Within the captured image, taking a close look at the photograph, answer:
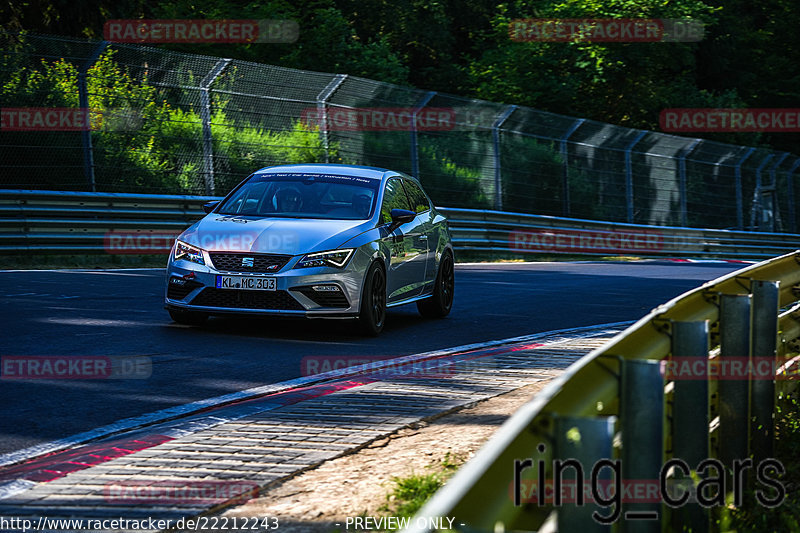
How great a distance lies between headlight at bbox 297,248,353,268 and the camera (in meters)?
9.94

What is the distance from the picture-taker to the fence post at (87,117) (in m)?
18.0

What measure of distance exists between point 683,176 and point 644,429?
1195 inches

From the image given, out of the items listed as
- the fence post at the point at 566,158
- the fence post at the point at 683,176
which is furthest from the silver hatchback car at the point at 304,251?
the fence post at the point at 683,176

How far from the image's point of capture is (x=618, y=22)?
131 feet

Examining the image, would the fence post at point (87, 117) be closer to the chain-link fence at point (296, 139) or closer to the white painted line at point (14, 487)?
the chain-link fence at point (296, 139)

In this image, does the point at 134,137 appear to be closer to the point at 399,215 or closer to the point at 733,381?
the point at 399,215

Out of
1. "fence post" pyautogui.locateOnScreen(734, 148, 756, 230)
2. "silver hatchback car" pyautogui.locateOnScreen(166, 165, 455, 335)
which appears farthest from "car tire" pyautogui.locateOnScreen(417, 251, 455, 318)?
"fence post" pyautogui.locateOnScreen(734, 148, 756, 230)

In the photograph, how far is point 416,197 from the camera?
12.7m

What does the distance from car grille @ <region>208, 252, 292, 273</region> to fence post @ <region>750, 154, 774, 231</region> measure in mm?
28153

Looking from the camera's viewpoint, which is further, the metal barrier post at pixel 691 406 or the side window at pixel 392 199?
the side window at pixel 392 199

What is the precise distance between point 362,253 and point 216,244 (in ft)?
4.21

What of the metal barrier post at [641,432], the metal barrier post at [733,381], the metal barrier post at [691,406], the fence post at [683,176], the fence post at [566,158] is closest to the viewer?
the metal barrier post at [641,432]

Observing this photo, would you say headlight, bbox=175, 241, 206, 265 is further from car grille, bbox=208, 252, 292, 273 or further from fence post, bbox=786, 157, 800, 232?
fence post, bbox=786, 157, 800, 232

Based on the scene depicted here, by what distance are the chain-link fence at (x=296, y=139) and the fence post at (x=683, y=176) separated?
54 millimetres
